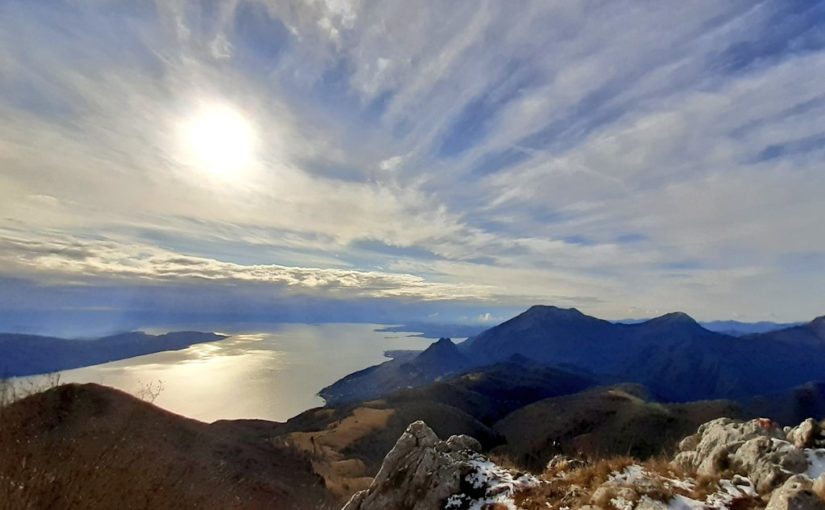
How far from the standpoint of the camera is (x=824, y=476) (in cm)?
862

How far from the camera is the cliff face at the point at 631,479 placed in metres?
9.65

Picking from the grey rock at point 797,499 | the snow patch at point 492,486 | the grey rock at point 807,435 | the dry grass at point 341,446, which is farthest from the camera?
the dry grass at point 341,446

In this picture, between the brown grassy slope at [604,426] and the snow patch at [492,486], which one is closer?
the snow patch at [492,486]

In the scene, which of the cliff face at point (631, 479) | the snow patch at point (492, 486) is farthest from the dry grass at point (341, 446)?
the snow patch at point (492, 486)

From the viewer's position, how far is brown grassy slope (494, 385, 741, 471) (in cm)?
11350

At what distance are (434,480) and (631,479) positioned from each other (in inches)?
235

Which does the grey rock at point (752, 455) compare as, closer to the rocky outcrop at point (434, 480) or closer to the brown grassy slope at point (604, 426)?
the rocky outcrop at point (434, 480)

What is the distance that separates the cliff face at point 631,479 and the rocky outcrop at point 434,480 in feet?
0.11

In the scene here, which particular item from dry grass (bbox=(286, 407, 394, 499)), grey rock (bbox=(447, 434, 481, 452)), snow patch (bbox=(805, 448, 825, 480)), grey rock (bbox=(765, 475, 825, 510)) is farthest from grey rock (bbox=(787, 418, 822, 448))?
dry grass (bbox=(286, 407, 394, 499))

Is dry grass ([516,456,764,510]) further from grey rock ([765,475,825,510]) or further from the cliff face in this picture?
grey rock ([765,475,825,510])

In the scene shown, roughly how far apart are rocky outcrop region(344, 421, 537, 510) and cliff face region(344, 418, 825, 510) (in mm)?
33

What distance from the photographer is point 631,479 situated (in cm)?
1071

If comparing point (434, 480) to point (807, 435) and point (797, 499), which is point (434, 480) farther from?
point (807, 435)

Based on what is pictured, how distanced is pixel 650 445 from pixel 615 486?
12758 cm
